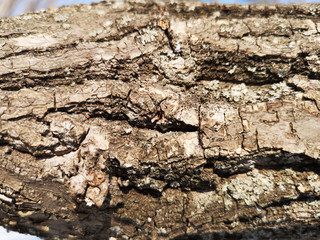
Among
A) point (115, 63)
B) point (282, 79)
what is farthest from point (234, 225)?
point (115, 63)

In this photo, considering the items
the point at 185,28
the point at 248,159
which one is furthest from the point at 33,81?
the point at 248,159

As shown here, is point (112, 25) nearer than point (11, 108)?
No

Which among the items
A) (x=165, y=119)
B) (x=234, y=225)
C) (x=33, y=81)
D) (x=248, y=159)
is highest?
(x=33, y=81)

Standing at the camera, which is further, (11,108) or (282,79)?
(282,79)

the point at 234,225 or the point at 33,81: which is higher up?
the point at 33,81

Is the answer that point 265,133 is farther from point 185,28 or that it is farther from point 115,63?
point 115,63

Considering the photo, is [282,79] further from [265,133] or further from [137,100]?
[137,100]
